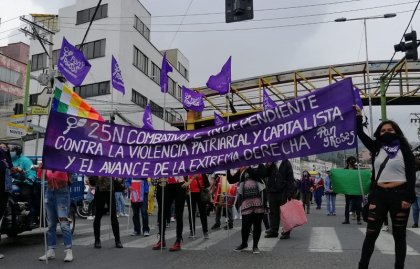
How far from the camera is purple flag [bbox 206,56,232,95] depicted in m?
12.9

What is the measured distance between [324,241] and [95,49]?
3019 cm

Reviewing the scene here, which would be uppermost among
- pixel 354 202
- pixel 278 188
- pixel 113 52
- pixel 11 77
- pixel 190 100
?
pixel 11 77

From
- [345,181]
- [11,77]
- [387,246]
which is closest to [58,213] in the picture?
[387,246]

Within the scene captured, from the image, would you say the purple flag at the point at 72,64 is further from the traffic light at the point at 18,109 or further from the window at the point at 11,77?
the window at the point at 11,77

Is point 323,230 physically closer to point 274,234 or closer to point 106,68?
point 274,234

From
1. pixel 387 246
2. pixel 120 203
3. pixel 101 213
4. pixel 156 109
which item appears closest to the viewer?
pixel 387 246

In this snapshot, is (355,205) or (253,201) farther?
(355,205)

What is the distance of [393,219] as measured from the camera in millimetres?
5270

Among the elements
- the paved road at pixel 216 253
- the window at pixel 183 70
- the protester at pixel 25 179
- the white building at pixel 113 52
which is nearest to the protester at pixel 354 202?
the paved road at pixel 216 253

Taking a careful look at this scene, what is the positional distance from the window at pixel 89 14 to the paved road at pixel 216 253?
2876 centimetres

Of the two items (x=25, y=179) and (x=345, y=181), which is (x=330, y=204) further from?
(x=25, y=179)

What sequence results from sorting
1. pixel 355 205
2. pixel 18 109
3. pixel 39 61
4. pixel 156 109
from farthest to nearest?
pixel 156 109 < pixel 39 61 < pixel 18 109 < pixel 355 205

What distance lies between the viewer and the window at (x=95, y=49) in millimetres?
35281

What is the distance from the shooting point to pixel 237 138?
7.07 meters
